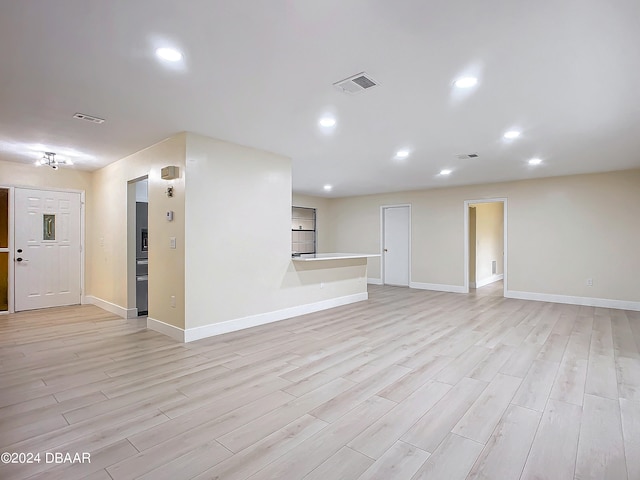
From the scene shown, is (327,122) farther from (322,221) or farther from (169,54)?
(322,221)

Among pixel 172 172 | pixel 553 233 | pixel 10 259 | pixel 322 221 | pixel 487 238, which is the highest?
pixel 172 172

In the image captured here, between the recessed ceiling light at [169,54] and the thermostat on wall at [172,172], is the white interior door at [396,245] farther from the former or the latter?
the recessed ceiling light at [169,54]

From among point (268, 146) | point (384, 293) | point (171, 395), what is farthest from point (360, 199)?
point (171, 395)

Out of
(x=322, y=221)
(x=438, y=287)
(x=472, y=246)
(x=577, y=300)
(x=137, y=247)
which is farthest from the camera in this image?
(x=322, y=221)

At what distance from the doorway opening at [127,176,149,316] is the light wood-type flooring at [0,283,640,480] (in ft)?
2.65

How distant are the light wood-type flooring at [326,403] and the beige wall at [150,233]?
613 mm

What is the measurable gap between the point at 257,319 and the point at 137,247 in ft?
7.56

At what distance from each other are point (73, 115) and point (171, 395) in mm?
2926

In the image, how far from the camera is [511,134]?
396 centimetres

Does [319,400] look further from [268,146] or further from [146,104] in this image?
[268,146]

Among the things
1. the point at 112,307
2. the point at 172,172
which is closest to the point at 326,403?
the point at 172,172

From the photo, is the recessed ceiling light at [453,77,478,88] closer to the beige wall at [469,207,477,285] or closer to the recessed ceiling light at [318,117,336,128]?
the recessed ceiling light at [318,117,336,128]

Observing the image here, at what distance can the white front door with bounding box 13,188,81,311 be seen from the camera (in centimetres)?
553

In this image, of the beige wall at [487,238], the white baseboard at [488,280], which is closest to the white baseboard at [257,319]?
the white baseboard at [488,280]
